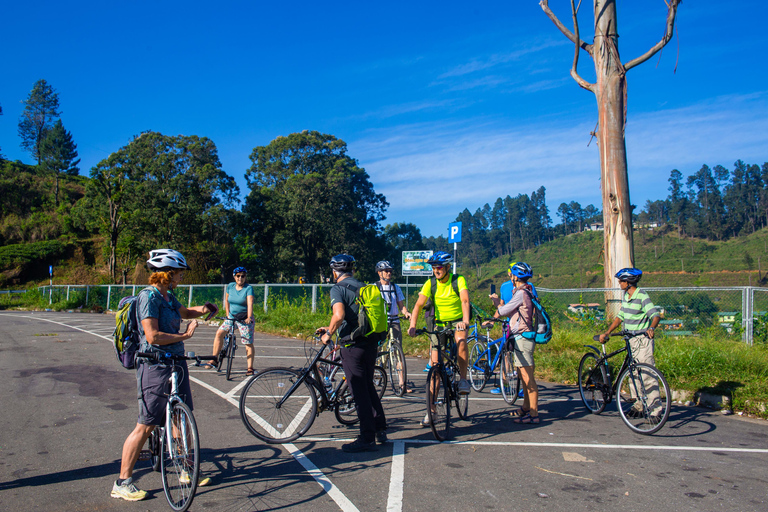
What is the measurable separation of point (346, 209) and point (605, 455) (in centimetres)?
4347

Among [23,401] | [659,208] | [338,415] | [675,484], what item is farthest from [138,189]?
[659,208]

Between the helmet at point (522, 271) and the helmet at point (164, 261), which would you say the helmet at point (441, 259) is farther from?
the helmet at point (164, 261)

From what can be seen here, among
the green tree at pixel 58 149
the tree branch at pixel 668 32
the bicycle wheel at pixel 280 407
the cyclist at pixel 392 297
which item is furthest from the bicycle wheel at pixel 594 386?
the green tree at pixel 58 149

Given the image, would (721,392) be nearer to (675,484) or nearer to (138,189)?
(675,484)

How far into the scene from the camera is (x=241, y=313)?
9125mm

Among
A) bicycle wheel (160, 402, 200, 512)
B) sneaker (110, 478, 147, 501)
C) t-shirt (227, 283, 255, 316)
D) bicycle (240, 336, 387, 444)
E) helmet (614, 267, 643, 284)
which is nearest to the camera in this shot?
bicycle wheel (160, 402, 200, 512)

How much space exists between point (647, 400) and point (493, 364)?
91.5 inches

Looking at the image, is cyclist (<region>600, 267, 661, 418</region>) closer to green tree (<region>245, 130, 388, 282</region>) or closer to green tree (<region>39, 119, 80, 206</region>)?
green tree (<region>245, 130, 388, 282</region>)

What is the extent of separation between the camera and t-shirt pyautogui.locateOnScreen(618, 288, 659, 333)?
20.6 ft

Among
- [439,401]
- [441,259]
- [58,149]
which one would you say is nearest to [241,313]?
[441,259]

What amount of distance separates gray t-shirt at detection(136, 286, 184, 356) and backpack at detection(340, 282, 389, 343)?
5.50ft

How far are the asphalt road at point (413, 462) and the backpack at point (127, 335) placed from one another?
3.45 ft

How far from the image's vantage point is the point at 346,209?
47.8m

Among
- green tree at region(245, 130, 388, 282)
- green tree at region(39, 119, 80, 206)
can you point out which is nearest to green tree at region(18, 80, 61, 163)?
green tree at region(39, 119, 80, 206)
